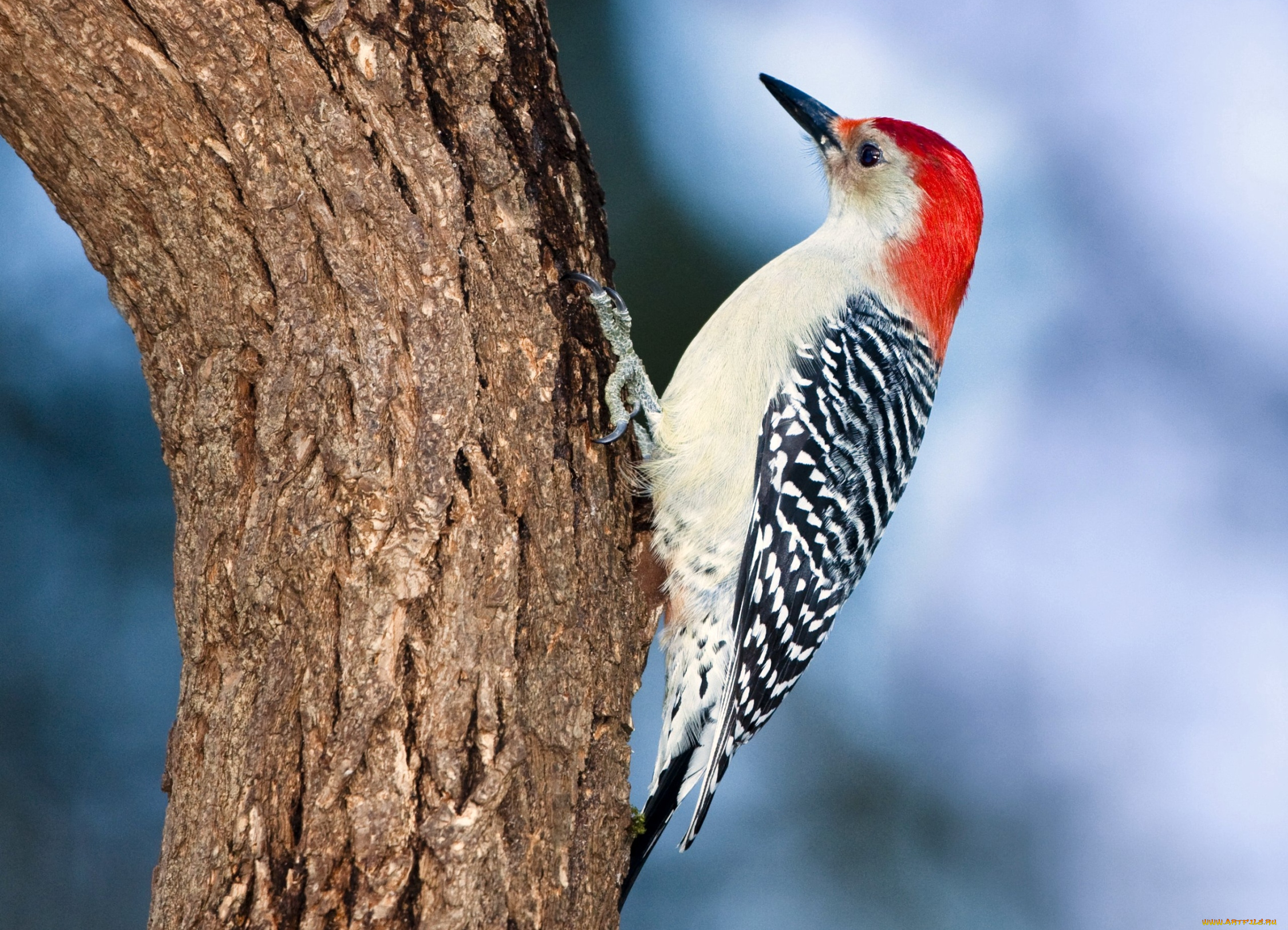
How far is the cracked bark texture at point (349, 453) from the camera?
172 cm

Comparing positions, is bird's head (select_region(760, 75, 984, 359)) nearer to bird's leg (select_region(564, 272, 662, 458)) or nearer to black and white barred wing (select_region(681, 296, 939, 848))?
black and white barred wing (select_region(681, 296, 939, 848))

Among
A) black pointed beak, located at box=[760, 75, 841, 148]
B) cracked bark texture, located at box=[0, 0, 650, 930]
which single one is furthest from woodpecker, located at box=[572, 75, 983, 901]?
cracked bark texture, located at box=[0, 0, 650, 930]

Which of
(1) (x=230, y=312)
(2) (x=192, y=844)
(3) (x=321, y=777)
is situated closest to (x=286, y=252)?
(1) (x=230, y=312)

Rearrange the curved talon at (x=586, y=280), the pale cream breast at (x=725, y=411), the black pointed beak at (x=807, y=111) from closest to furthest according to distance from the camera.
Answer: the curved talon at (x=586, y=280) → the pale cream breast at (x=725, y=411) → the black pointed beak at (x=807, y=111)

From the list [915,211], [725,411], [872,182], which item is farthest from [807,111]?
[725,411]

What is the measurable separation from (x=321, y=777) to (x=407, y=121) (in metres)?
1.20

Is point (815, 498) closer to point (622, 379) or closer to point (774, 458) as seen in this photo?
point (774, 458)

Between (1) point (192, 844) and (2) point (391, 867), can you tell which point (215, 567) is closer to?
(1) point (192, 844)

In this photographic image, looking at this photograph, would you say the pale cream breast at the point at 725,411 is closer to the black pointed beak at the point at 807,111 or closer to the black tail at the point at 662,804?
the black tail at the point at 662,804

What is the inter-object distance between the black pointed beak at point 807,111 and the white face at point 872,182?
0.10ft

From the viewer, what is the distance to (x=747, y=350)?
2.88 m

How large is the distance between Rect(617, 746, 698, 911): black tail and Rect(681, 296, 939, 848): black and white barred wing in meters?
0.08

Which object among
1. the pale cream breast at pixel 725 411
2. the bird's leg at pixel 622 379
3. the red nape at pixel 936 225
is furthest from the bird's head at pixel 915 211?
the bird's leg at pixel 622 379

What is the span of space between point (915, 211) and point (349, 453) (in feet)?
7.58
